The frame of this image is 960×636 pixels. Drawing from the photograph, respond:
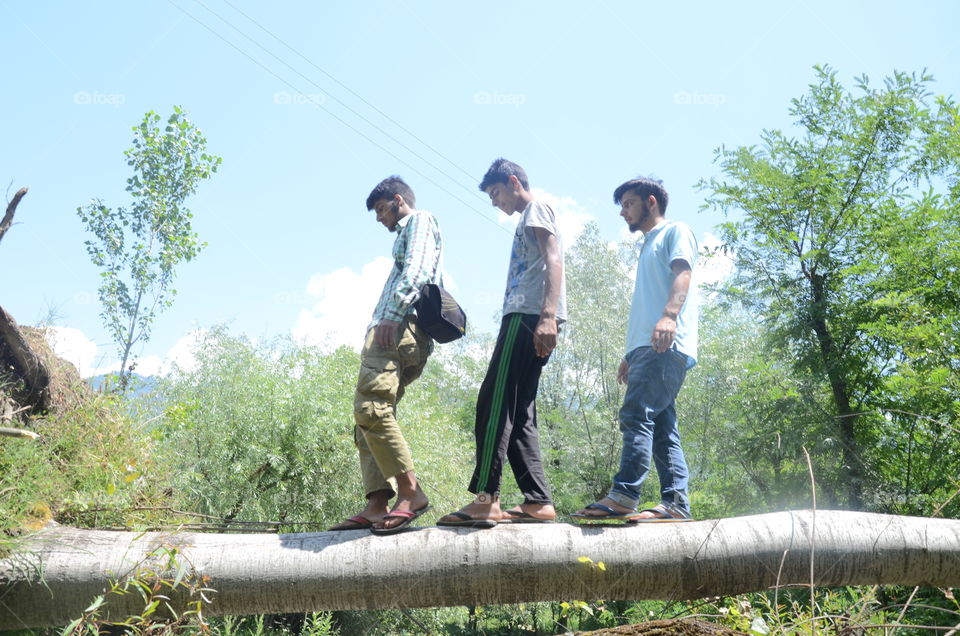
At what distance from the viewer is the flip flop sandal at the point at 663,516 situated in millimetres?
3273

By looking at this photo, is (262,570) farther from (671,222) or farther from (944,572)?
(944,572)

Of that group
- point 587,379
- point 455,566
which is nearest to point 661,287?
point 455,566

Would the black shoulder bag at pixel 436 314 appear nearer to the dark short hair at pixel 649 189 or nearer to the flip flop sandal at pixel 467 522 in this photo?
the flip flop sandal at pixel 467 522

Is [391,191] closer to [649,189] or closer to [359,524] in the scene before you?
[649,189]

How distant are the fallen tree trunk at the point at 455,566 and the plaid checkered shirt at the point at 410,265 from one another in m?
1.10

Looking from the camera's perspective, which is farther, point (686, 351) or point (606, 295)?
point (606, 295)

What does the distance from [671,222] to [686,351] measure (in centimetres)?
73

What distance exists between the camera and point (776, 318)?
12.1 metres

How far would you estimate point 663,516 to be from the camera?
3352mm

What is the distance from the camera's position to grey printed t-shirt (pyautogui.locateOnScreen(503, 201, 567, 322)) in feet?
11.4

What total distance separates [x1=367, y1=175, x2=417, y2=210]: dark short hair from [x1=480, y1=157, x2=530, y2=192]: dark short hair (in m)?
0.45

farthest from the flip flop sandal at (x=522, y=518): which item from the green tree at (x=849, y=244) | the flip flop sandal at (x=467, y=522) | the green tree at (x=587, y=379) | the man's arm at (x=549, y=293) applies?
the green tree at (x=587, y=379)

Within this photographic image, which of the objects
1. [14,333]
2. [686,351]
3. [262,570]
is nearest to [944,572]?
[686,351]

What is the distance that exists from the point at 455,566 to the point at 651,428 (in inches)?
46.0
